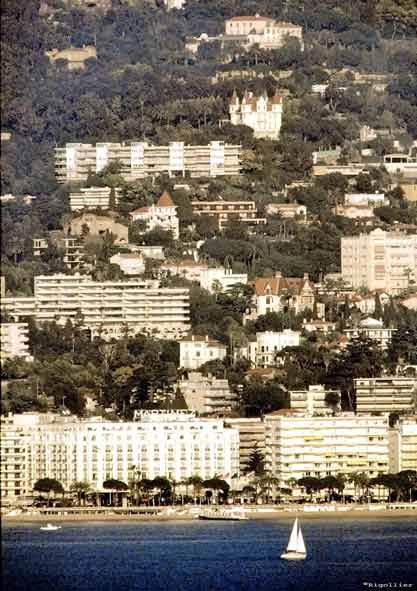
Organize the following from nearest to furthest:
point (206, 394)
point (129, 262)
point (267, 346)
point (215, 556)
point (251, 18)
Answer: point (215, 556) < point (206, 394) < point (267, 346) < point (129, 262) < point (251, 18)

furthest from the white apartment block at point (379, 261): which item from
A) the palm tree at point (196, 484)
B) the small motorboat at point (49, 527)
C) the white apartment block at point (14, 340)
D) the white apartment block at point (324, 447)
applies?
the small motorboat at point (49, 527)

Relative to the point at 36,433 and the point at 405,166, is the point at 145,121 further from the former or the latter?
the point at 36,433

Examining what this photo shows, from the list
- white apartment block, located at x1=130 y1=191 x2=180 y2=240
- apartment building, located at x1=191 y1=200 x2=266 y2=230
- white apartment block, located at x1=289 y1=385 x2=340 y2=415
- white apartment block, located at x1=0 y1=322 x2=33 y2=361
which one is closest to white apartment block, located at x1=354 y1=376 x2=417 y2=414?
white apartment block, located at x1=289 y1=385 x2=340 y2=415

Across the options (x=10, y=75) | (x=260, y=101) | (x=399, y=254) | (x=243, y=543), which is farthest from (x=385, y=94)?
(x=243, y=543)

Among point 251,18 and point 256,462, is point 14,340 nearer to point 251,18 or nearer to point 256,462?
point 256,462

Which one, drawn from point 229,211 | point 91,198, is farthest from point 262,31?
point 229,211

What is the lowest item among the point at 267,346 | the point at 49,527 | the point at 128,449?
the point at 49,527
